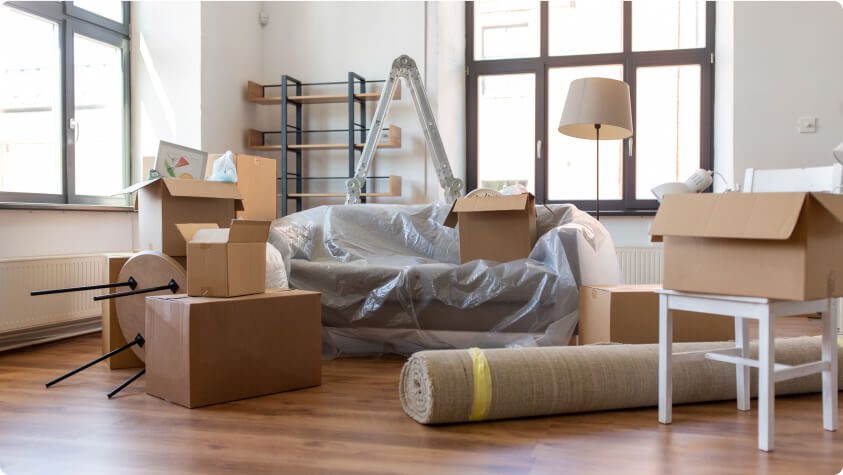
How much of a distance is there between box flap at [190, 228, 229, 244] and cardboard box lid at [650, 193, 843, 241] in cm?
130

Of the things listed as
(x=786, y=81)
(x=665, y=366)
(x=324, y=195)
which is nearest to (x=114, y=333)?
(x=665, y=366)

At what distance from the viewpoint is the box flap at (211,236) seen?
7.49 ft

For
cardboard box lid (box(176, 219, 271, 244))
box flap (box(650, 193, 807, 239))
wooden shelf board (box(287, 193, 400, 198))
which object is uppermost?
wooden shelf board (box(287, 193, 400, 198))

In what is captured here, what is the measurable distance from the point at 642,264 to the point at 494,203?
81.2 inches

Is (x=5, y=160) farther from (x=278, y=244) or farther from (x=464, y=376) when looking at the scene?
(x=464, y=376)

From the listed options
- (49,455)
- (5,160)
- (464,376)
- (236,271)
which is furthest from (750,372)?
(5,160)

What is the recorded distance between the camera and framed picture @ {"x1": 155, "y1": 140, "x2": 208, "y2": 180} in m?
2.85

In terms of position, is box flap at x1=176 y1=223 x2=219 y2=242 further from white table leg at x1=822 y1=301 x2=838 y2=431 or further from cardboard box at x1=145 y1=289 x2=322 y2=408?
white table leg at x1=822 y1=301 x2=838 y2=431

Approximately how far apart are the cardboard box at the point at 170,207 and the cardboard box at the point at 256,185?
0.88m

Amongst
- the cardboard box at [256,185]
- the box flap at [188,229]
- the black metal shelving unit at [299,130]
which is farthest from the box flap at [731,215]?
the black metal shelving unit at [299,130]

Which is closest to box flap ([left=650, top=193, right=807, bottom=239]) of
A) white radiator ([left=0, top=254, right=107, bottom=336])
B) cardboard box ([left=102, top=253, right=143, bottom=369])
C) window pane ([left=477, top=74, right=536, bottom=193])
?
cardboard box ([left=102, top=253, right=143, bottom=369])

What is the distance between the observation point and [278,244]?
3.32m

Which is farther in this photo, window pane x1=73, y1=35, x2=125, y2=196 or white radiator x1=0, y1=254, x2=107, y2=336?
window pane x1=73, y1=35, x2=125, y2=196

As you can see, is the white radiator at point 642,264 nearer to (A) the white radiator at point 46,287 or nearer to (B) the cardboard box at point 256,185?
(B) the cardboard box at point 256,185
